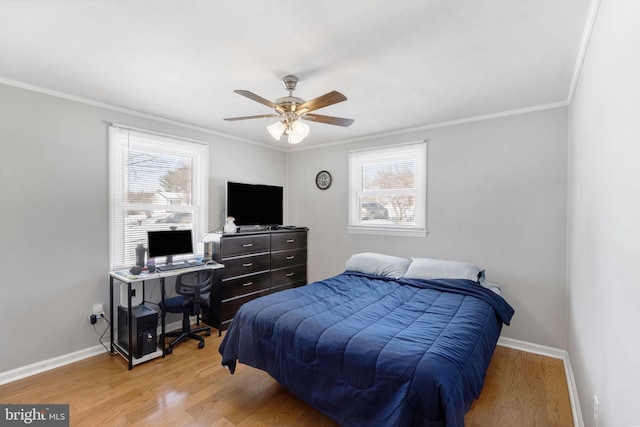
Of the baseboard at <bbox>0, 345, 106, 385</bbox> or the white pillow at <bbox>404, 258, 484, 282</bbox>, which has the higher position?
the white pillow at <bbox>404, 258, 484, 282</bbox>

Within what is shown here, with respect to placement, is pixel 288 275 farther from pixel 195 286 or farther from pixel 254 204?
pixel 195 286

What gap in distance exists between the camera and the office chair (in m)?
3.22

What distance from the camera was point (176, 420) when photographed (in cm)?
211

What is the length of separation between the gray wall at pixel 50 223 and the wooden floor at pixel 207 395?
425mm

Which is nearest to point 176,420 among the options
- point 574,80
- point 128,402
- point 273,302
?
A: point 128,402

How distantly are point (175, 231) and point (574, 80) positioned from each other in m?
4.10

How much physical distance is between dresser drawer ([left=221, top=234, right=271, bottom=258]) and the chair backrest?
0.40m

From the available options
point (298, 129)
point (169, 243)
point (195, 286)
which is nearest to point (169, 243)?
point (169, 243)

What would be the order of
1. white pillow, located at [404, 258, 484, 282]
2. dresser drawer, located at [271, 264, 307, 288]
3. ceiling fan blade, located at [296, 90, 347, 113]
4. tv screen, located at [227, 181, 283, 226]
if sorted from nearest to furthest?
ceiling fan blade, located at [296, 90, 347, 113], white pillow, located at [404, 258, 484, 282], tv screen, located at [227, 181, 283, 226], dresser drawer, located at [271, 264, 307, 288]

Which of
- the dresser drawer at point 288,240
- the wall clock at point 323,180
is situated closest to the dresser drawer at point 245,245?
the dresser drawer at point 288,240

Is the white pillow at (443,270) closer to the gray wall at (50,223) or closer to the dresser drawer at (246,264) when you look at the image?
the dresser drawer at (246,264)

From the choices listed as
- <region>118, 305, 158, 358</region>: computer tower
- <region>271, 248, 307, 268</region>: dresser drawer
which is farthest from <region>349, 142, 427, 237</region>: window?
<region>118, 305, 158, 358</region>: computer tower

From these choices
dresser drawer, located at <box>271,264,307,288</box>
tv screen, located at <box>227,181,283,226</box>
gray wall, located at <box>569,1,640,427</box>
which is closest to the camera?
gray wall, located at <box>569,1,640,427</box>

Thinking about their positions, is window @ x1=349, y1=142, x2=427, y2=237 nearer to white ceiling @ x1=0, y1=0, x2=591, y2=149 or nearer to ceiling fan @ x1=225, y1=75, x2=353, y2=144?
white ceiling @ x1=0, y1=0, x2=591, y2=149
